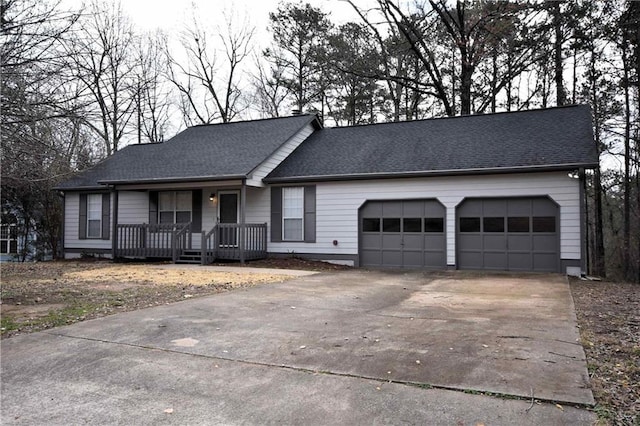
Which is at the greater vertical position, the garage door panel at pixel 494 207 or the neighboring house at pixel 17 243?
the garage door panel at pixel 494 207

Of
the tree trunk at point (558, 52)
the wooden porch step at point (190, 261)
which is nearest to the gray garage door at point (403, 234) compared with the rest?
the wooden porch step at point (190, 261)

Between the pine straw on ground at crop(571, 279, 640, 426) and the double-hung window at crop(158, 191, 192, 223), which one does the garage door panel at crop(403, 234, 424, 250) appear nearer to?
the pine straw on ground at crop(571, 279, 640, 426)

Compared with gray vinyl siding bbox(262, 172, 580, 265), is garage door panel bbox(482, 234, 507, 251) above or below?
below

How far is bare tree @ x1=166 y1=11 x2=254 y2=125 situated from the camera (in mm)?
26844

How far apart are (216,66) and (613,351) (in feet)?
86.9

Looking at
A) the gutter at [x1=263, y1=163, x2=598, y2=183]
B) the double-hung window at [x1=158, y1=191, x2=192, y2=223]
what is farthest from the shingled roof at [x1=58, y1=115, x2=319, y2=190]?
the gutter at [x1=263, y1=163, x2=598, y2=183]

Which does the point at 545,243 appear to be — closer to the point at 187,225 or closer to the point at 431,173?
the point at 431,173

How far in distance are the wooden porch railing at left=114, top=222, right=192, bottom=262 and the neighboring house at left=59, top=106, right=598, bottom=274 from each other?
45mm

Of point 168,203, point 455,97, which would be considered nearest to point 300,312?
point 168,203

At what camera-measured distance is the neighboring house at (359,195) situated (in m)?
12.0

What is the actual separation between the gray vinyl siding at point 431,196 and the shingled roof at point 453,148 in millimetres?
365

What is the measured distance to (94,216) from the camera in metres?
17.8

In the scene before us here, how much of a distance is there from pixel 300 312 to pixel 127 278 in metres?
5.92

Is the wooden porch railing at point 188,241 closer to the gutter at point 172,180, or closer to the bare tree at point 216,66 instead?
the gutter at point 172,180
